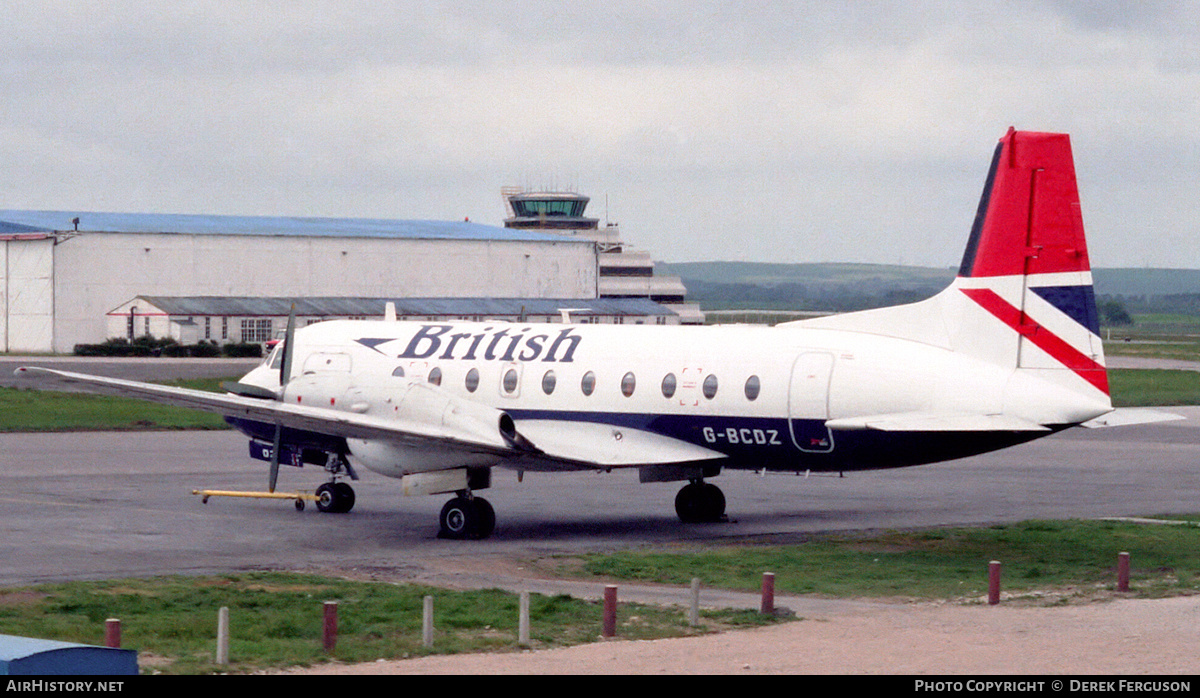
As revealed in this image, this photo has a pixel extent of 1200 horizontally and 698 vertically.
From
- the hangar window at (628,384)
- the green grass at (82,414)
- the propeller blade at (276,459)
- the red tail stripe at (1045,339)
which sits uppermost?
the red tail stripe at (1045,339)

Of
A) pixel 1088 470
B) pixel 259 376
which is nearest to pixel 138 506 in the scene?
pixel 259 376

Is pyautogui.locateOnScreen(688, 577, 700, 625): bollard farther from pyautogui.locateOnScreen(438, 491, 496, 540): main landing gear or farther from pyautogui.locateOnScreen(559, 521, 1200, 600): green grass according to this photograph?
pyautogui.locateOnScreen(438, 491, 496, 540): main landing gear

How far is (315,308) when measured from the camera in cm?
9550

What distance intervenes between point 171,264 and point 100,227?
18.2ft

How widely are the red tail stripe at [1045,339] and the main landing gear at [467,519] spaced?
8251 mm

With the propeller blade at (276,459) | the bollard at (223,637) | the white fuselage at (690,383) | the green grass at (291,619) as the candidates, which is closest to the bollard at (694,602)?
the green grass at (291,619)

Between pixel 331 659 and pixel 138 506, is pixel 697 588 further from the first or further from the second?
pixel 138 506

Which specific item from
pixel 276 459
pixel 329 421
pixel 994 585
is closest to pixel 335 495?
pixel 276 459

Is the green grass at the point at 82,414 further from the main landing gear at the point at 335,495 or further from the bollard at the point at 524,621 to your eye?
the bollard at the point at 524,621

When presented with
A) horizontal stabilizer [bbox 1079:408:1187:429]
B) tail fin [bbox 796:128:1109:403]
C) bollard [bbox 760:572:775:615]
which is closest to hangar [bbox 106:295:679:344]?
horizontal stabilizer [bbox 1079:408:1187:429]

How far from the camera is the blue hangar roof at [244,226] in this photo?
98944 millimetres

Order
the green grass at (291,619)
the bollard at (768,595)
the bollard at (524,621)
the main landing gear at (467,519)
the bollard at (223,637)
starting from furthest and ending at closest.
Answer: the main landing gear at (467,519)
the bollard at (768,595)
the bollard at (524,621)
the green grass at (291,619)
the bollard at (223,637)

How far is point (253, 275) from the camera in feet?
327

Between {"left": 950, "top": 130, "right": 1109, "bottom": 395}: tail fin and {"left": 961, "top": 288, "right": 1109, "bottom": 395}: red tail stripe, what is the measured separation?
14 millimetres
